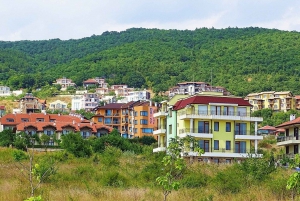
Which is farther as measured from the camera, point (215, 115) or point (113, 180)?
point (215, 115)

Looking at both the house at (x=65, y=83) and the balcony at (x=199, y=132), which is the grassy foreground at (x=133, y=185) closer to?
the balcony at (x=199, y=132)

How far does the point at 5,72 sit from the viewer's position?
153500 millimetres

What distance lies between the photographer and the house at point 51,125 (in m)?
66.5

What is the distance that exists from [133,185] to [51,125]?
45.1m

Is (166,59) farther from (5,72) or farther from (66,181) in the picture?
(66,181)

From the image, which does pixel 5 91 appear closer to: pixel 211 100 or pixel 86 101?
pixel 86 101

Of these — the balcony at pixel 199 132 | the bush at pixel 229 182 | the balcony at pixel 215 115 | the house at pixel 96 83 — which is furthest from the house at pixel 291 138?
the house at pixel 96 83

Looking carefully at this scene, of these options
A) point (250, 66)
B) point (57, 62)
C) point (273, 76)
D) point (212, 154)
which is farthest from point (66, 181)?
point (57, 62)

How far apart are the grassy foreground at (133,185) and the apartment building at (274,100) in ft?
249

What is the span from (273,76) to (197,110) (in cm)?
8712

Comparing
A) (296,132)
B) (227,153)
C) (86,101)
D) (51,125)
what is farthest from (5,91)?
(227,153)

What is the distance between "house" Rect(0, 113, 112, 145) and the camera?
6650cm

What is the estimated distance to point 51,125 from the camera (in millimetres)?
67062

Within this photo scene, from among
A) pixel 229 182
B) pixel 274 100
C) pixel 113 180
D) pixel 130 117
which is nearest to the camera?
pixel 229 182
